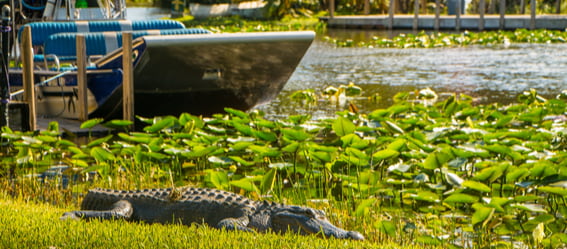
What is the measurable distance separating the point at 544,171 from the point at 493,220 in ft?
1.91

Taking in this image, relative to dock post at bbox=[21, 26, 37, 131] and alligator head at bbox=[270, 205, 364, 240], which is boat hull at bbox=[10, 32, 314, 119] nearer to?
dock post at bbox=[21, 26, 37, 131]

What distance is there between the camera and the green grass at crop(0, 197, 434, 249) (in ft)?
15.4

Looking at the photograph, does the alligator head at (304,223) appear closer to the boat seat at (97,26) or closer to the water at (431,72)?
the water at (431,72)

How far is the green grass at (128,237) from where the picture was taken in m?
4.70

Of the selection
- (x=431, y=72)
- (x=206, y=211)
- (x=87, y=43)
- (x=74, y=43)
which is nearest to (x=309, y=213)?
(x=206, y=211)

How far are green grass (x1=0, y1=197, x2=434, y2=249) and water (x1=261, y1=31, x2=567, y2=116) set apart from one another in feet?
23.7

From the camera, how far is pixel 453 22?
34.6 metres

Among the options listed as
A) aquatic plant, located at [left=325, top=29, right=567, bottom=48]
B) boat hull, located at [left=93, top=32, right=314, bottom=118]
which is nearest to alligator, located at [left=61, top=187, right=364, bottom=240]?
boat hull, located at [left=93, top=32, right=314, bottom=118]

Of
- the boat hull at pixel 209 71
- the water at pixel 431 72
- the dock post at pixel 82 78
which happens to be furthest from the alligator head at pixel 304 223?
the water at pixel 431 72

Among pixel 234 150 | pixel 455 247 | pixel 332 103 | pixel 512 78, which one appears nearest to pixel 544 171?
pixel 455 247

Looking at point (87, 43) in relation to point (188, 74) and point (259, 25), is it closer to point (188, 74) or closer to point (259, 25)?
point (188, 74)

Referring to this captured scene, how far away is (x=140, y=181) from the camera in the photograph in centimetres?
736

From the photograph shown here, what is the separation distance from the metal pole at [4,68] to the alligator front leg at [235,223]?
4591 mm

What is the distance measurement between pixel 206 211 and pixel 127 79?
16.0ft
